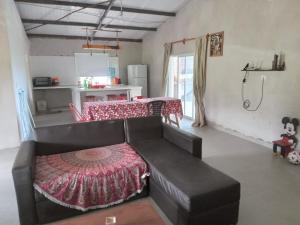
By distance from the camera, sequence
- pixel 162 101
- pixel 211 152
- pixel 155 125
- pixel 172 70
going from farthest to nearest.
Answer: pixel 172 70
pixel 162 101
pixel 211 152
pixel 155 125

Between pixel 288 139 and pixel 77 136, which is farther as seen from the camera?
pixel 288 139

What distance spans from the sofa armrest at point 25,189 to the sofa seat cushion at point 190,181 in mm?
1073

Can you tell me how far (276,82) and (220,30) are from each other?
1.74 metres

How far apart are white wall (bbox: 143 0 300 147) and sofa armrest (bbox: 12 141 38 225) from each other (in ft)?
12.2

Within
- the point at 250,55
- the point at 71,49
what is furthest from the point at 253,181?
the point at 71,49

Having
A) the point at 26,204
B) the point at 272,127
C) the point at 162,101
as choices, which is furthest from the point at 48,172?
the point at 272,127

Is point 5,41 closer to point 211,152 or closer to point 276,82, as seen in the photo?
point 211,152

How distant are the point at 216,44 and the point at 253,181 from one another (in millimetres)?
3206

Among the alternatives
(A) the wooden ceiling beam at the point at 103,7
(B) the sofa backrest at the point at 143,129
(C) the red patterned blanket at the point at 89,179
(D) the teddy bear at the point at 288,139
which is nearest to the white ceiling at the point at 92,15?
(A) the wooden ceiling beam at the point at 103,7

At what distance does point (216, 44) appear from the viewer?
16.0 ft

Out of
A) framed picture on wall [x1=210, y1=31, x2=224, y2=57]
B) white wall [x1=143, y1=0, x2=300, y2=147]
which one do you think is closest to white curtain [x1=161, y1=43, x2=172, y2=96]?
white wall [x1=143, y1=0, x2=300, y2=147]

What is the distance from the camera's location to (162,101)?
4.48m

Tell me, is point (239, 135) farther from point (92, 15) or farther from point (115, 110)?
point (92, 15)

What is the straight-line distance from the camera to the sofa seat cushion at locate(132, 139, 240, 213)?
1.71 m
